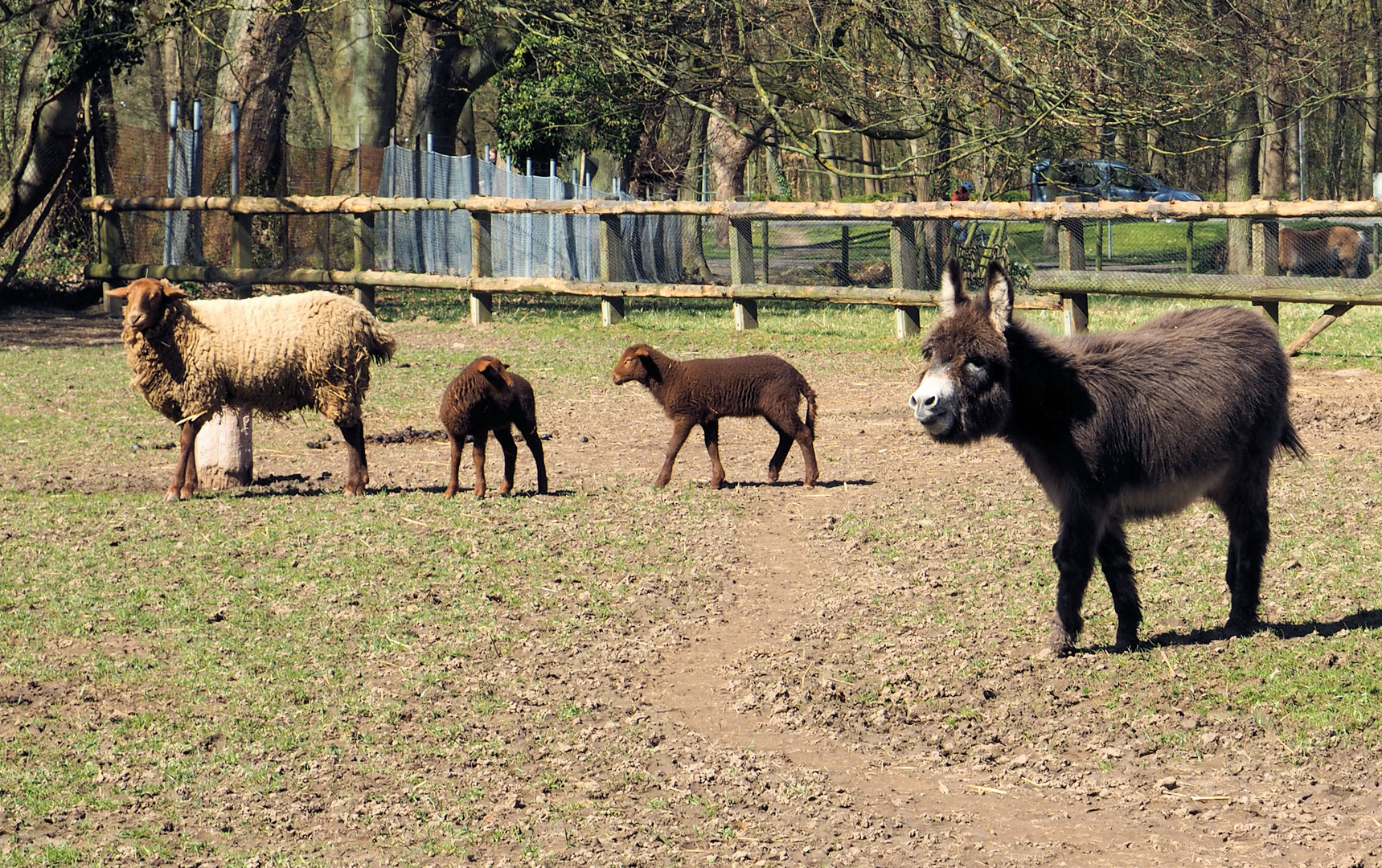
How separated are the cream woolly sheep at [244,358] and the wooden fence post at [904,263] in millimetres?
8771

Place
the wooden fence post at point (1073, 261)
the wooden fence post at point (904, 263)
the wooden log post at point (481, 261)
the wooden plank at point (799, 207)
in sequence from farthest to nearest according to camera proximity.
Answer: the wooden log post at point (481, 261), the wooden fence post at point (904, 263), the wooden fence post at point (1073, 261), the wooden plank at point (799, 207)

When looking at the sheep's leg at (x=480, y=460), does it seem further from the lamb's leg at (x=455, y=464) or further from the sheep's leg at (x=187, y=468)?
the sheep's leg at (x=187, y=468)

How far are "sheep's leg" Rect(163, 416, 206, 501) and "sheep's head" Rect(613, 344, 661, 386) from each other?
276cm

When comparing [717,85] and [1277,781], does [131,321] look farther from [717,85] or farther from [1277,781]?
[717,85]

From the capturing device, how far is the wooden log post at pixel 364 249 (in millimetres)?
20266

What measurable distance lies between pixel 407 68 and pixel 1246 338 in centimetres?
3513

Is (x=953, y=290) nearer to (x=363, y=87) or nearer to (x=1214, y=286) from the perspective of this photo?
(x=1214, y=286)

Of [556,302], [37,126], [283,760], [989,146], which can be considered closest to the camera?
[283,760]

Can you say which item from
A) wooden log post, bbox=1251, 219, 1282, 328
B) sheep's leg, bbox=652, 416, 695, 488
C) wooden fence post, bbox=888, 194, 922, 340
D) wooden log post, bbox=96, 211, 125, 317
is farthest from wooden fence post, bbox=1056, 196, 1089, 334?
wooden log post, bbox=96, 211, 125, 317

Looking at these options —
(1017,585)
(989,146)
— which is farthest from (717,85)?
(1017,585)

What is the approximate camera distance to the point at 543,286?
1914cm

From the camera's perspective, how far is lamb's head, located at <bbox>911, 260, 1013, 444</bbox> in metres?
5.58

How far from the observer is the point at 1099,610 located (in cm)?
687

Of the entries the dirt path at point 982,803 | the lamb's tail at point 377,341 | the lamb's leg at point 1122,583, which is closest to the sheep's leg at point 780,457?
the lamb's tail at point 377,341
